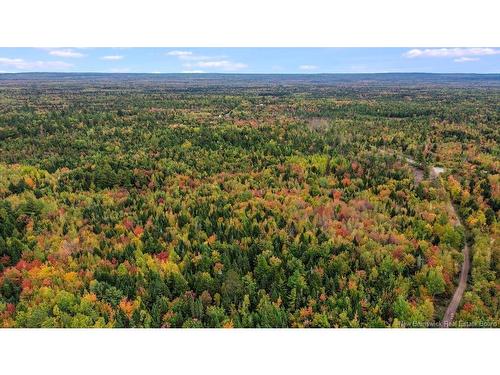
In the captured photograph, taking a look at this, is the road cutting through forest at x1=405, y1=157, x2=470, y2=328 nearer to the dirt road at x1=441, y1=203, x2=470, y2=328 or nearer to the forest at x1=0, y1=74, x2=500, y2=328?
the dirt road at x1=441, y1=203, x2=470, y2=328

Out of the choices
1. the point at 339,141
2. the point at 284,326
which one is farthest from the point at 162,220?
the point at 339,141

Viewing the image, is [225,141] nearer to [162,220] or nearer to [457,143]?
[162,220]

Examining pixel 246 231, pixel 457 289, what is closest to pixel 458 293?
pixel 457 289

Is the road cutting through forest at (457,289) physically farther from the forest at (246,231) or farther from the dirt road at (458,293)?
the forest at (246,231)

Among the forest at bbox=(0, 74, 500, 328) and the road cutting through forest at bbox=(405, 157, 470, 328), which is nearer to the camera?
the forest at bbox=(0, 74, 500, 328)

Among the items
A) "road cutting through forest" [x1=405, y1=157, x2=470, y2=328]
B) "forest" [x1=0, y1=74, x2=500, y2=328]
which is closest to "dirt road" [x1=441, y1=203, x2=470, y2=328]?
"road cutting through forest" [x1=405, y1=157, x2=470, y2=328]

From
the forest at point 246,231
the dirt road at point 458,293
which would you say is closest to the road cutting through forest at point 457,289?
the dirt road at point 458,293

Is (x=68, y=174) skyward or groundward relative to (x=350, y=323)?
skyward

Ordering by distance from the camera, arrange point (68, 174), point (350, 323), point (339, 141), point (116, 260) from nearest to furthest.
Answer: point (350, 323) < point (116, 260) < point (68, 174) < point (339, 141)
